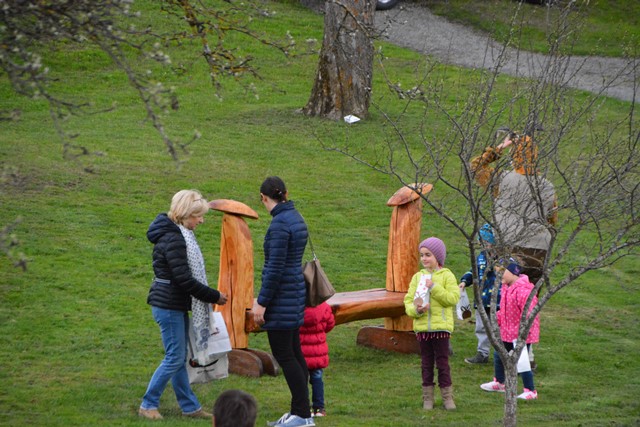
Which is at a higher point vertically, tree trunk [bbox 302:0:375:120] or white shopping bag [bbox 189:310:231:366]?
tree trunk [bbox 302:0:375:120]

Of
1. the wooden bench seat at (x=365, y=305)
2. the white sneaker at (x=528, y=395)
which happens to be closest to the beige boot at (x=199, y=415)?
the wooden bench seat at (x=365, y=305)

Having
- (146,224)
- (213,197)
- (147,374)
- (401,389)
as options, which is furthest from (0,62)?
(213,197)

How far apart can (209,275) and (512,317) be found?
4.52 m

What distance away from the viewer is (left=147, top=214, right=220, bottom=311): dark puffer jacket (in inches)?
294

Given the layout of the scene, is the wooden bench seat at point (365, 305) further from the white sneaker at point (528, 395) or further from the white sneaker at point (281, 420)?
the white sneaker at point (281, 420)

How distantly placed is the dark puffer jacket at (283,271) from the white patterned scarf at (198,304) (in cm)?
49

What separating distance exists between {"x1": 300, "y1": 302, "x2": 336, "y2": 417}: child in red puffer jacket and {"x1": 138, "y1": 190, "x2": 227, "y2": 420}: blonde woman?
32.3 inches

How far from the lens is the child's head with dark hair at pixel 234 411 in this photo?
15.1 feet

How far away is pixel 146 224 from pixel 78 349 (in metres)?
4.31

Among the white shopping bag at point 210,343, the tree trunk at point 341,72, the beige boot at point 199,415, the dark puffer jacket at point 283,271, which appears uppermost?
the tree trunk at point 341,72

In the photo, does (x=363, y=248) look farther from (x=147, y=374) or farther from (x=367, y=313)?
(x=147, y=374)

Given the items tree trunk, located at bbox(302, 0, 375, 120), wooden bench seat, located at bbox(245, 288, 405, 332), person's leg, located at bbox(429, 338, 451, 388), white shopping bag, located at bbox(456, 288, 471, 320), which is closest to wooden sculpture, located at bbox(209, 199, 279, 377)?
wooden bench seat, located at bbox(245, 288, 405, 332)

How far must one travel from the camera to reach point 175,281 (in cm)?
750

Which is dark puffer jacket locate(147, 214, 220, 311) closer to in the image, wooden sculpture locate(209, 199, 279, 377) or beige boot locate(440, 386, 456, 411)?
wooden sculpture locate(209, 199, 279, 377)
